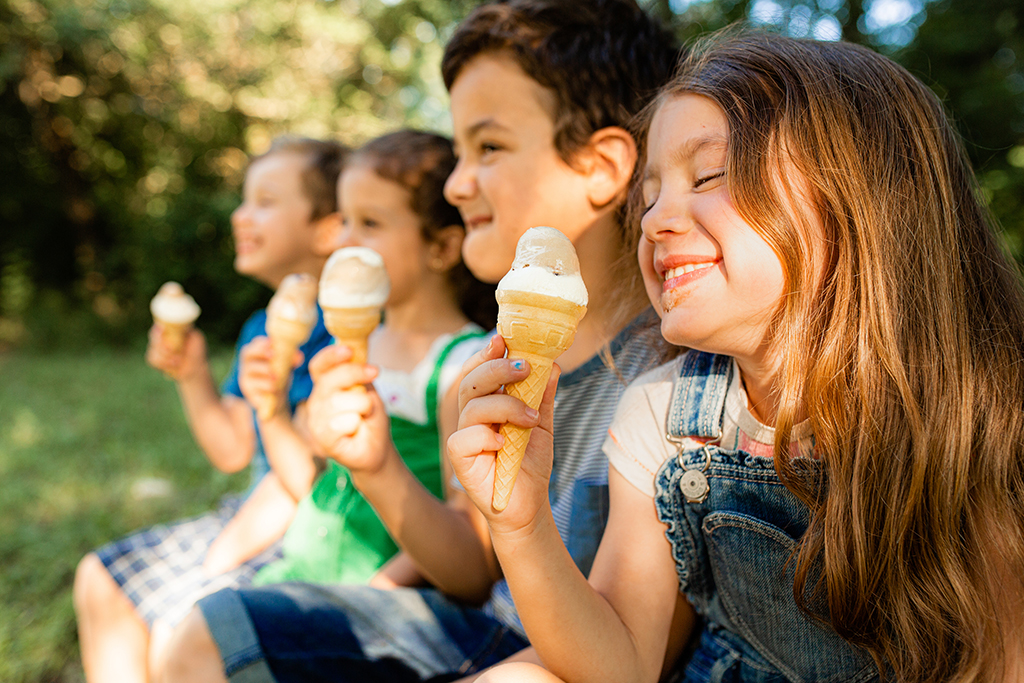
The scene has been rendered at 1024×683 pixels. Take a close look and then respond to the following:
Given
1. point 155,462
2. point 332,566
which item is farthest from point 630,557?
point 155,462

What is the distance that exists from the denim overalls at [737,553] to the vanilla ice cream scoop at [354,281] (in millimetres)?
894

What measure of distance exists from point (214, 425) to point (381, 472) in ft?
5.23

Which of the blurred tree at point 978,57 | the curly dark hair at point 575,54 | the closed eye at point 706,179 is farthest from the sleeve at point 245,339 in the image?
the blurred tree at point 978,57

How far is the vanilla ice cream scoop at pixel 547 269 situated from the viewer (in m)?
1.17

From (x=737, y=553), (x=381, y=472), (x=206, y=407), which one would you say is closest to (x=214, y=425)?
(x=206, y=407)

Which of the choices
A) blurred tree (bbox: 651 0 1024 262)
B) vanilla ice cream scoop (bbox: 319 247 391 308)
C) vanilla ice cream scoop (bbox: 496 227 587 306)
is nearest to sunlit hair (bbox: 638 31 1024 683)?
vanilla ice cream scoop (bbox: 496 227 587 306)

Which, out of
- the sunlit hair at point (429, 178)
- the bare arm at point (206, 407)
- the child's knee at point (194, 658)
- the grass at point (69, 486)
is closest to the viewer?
the child's knee at point (194, 658)

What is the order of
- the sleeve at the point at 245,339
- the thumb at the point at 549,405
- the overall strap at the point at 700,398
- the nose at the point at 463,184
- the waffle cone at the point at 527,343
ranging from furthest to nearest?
the sleeve at the point at 245,339 < the nose at the point at 463,184 < the overall strap at the point at 700,398 < the thumb at the point at 549,405 < the waffle cone at the point at 527,343

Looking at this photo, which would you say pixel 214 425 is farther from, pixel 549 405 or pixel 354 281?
pixel 549 405

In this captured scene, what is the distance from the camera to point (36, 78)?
11359 mm

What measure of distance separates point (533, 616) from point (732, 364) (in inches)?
27.1

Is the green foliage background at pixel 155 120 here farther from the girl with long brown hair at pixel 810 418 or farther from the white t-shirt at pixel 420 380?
the girl with long brown hair at pixel 810 418

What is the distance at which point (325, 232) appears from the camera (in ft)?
10.5

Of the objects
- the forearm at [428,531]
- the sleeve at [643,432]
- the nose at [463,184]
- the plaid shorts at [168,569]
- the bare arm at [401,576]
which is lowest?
the plaid shorts at [168,569]
